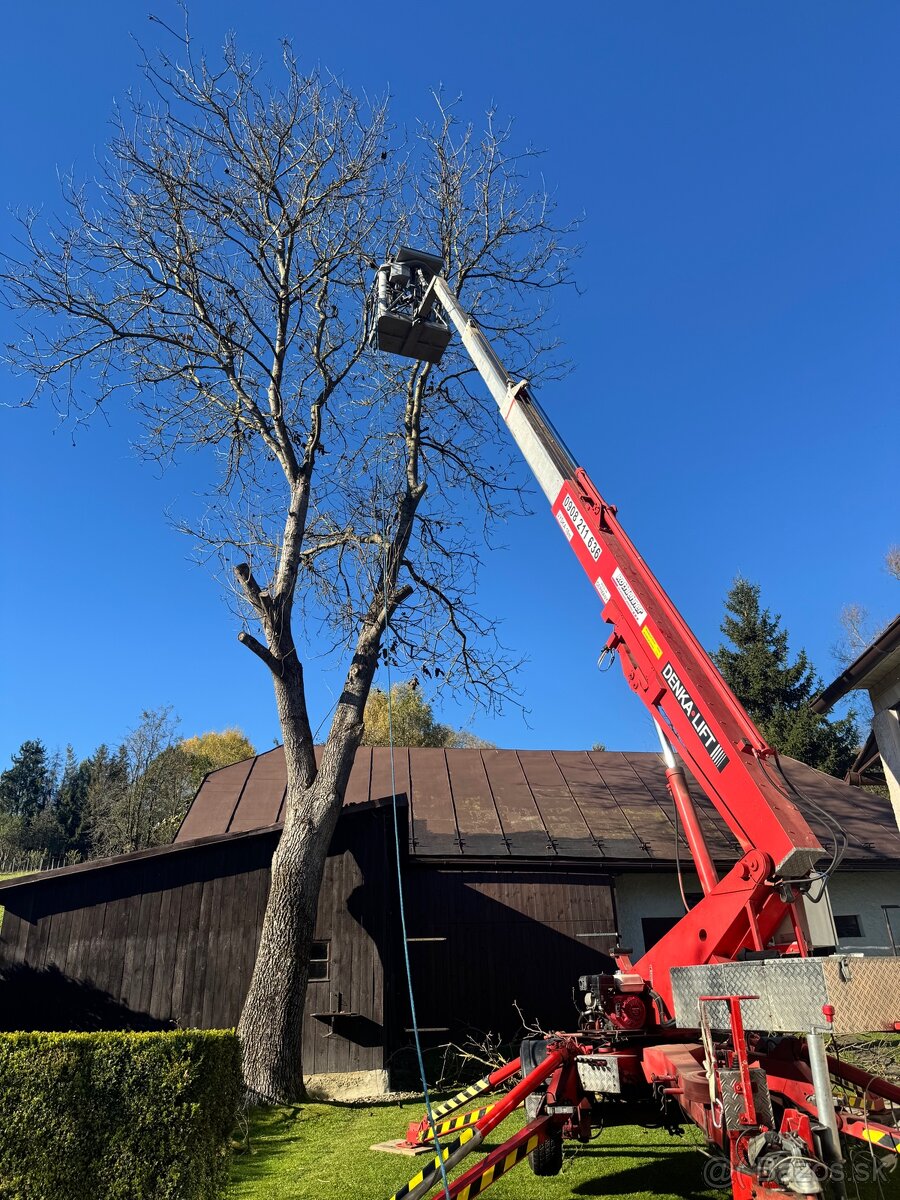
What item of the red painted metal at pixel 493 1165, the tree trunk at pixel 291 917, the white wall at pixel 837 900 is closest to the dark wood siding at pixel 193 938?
the tree trunk at pixel 291 917

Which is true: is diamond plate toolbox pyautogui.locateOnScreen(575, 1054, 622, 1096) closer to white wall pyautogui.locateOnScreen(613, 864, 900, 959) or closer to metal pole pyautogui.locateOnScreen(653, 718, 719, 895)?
metal pole pyautogui.locateOnScreen(653, 718, 719, 895)

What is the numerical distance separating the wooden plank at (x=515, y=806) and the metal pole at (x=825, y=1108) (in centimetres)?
1071

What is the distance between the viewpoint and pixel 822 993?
11.0 feet

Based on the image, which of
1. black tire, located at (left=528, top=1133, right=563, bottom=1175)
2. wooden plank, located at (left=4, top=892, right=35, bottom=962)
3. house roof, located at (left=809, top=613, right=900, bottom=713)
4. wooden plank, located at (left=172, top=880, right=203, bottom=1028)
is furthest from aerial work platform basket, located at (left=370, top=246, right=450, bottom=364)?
wooden plank, located at (left=4, top=892, right=35, bottom=962)

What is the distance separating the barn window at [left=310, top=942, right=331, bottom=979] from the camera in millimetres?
11969

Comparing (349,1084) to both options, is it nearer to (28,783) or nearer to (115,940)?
(115,940)

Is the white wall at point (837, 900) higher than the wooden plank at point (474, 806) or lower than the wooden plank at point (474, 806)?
lower

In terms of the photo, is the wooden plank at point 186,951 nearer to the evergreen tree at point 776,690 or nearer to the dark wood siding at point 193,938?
the dark wood siding at point 193,938

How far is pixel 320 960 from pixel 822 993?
10158 mm

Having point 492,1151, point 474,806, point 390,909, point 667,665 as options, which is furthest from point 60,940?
point 667,665

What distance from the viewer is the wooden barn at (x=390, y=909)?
11.7m

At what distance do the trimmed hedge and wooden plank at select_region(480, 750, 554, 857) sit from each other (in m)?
8.63

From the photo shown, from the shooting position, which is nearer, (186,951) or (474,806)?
(186,951)

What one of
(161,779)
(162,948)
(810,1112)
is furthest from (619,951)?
(161,779)
